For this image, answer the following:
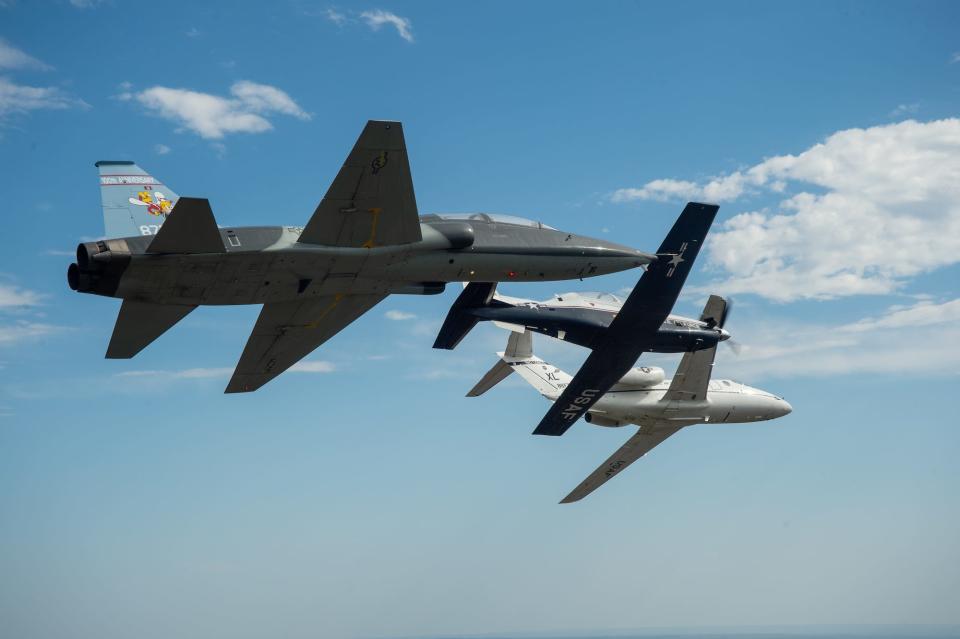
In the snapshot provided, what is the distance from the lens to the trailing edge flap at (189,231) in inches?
850

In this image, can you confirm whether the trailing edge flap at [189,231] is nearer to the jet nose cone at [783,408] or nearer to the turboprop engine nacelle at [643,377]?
the turboprop engine nacelle at [643,377]

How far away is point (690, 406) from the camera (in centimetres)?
4750

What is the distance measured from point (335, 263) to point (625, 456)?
109 feet

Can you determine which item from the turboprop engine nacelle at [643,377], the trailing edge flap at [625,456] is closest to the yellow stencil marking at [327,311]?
the turboprop engine nacelle at [643,377]

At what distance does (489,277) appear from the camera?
26.6 meters

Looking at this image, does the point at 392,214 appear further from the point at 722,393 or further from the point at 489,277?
the point at 722,393

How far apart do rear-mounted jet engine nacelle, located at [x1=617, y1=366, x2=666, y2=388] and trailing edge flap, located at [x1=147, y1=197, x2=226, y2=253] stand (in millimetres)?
27285

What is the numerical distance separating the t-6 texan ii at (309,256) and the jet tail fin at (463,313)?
9.62 meters

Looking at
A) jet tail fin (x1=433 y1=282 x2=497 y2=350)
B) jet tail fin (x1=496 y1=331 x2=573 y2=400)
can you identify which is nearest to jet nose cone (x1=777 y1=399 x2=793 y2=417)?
jet tail fin (x1=496 y1=331 x2=573 y2=400)

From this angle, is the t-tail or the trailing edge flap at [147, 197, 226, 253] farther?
the t-tail

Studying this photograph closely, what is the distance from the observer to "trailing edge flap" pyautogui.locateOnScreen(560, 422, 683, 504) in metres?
50.9

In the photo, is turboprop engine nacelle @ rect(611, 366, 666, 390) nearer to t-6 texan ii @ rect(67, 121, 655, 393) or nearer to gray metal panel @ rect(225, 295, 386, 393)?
t-6 texan ii @ rect(67, 121, 655, 393)

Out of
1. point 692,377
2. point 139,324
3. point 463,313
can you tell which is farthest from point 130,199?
point 692,377

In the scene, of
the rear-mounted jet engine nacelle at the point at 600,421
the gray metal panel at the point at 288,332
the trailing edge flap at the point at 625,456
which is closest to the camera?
the gray metal panel at the point at 288,332
